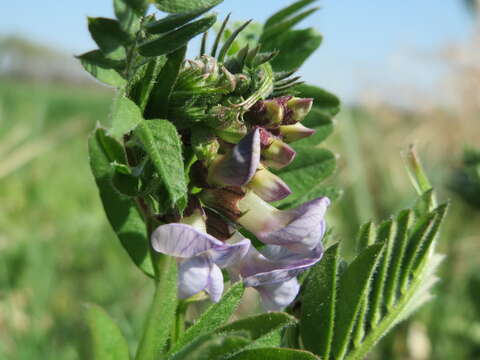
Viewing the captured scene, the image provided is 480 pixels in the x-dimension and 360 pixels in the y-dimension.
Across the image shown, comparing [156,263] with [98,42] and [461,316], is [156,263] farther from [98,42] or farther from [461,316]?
[461,316]

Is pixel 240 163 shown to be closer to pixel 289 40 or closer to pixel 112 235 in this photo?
pixel 289 40

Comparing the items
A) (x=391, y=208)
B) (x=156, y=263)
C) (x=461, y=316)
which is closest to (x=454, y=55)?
(x=391, y=208)

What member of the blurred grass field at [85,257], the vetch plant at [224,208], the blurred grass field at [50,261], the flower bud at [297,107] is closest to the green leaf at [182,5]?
the vetch plant at [224,208]

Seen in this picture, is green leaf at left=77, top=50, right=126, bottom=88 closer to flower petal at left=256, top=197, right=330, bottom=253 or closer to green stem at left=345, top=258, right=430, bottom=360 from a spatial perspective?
flower petal at left=256, top=197, right=330, bottom=253

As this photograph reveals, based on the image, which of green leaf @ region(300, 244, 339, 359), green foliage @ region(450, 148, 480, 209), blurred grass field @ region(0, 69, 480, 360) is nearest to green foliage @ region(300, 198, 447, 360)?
green leaf @ region(300, 244, 339, 359)

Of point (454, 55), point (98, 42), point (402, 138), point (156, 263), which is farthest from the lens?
point (402, 138)

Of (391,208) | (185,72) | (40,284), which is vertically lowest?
(391,208)
